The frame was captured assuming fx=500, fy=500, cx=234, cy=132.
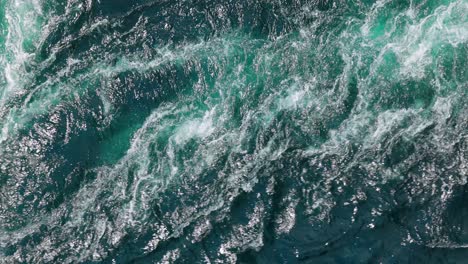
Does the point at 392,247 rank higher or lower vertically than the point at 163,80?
lower

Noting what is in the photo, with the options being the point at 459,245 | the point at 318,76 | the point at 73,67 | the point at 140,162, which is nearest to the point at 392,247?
the point at 459,245

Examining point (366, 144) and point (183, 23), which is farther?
point (183, 23)

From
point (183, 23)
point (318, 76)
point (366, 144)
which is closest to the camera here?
point (366, 144)

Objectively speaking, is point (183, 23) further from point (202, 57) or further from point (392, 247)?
point (392, 247)

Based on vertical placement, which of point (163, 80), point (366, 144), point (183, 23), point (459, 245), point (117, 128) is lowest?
point (459, 245)

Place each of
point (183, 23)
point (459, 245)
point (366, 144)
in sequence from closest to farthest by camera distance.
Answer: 1. point (459, 245)
2. point (366, 144)
3. point (183, 23)

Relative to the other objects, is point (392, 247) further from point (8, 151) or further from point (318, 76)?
point (8, 151)
